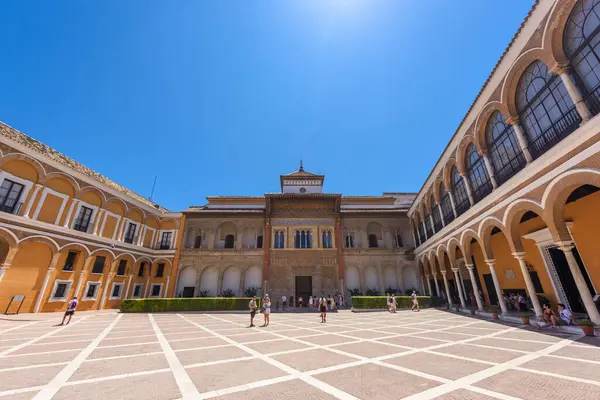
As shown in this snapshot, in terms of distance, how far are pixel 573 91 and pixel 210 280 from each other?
27.5m

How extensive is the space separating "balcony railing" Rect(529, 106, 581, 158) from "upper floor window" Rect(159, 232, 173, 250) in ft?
97.2

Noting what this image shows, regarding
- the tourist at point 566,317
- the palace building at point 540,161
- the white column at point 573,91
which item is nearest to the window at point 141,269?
the palace building at point 540,161

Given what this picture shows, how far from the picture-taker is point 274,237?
25.9 metres

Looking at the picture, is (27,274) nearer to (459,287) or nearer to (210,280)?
(210,280)

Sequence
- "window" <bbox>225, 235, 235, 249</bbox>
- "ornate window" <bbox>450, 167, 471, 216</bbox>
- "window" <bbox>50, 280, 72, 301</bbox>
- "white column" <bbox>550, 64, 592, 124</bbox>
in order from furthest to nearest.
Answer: "window" <bbox>225, 235, 235, 249</bbox>, "window" <bbox>50, 280, 72, 301</bbox>, "ornate window" <bbox>450, 167, 471, 216</bbox>, "white column" <bbox>550, 64, 592, 124</bbox>

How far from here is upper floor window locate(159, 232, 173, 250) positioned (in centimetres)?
2619

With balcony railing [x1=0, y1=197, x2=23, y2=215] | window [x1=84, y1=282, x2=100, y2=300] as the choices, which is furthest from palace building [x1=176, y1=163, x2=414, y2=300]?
balcony railing [x1=0, y1=197, x2=23, y2=215]

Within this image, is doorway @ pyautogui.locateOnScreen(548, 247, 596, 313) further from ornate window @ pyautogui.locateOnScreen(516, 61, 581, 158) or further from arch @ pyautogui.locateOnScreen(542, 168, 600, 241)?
ornate window @ pyautogui.locateOnScreen(516, 61, 581, 158)

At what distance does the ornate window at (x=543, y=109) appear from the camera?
8695mm

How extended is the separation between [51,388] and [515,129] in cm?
1606

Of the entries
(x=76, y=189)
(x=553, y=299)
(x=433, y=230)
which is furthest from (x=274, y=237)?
(x=553, y=299)

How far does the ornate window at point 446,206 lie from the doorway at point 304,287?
44.2ft

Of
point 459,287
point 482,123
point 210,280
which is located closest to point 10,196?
point 210,280

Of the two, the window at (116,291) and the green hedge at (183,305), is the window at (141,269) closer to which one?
the window at (116,291)
